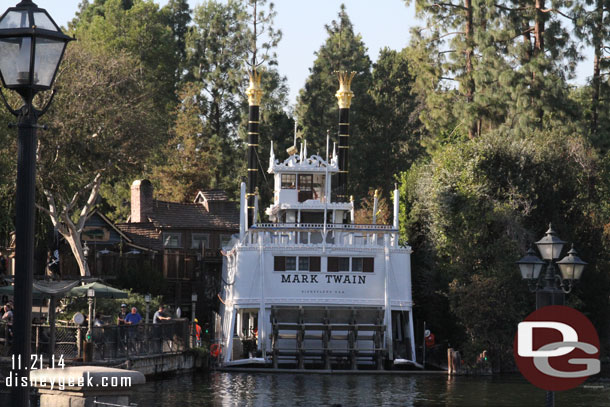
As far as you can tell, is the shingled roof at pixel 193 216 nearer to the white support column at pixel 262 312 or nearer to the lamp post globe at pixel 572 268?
the white support column at pixel 262 312

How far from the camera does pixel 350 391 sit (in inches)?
1335

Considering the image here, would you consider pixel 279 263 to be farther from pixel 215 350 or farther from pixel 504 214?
pixel 504 214

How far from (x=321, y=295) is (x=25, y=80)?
33.7 meters

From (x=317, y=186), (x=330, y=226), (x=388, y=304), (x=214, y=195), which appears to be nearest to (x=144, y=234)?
(x=214, y=195)

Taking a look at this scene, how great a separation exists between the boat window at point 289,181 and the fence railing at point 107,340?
463 inches

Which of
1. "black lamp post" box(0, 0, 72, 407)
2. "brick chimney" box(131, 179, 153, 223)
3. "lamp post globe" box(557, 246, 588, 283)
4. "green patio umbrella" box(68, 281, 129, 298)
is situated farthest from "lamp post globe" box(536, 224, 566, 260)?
"brick chimney" box(131, 179, 153, 223)

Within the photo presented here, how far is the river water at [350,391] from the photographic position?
3095 centimetres

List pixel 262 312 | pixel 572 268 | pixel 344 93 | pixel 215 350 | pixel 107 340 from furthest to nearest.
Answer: pixel 344 93 → pixel 262 312 → pixel 215 350 → pixel 107 340 → pixel 572 268

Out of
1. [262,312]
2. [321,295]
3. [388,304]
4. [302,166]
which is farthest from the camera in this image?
[302,166]

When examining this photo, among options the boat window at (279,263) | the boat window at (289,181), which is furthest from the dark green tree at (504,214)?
the boat window at (279,263)

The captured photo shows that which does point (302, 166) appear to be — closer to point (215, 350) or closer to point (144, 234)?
point (215, 350)

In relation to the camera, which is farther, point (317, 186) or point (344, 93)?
point (344, 93)

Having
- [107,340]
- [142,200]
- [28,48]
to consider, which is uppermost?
[142,200]

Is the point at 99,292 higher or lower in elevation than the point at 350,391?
higher
